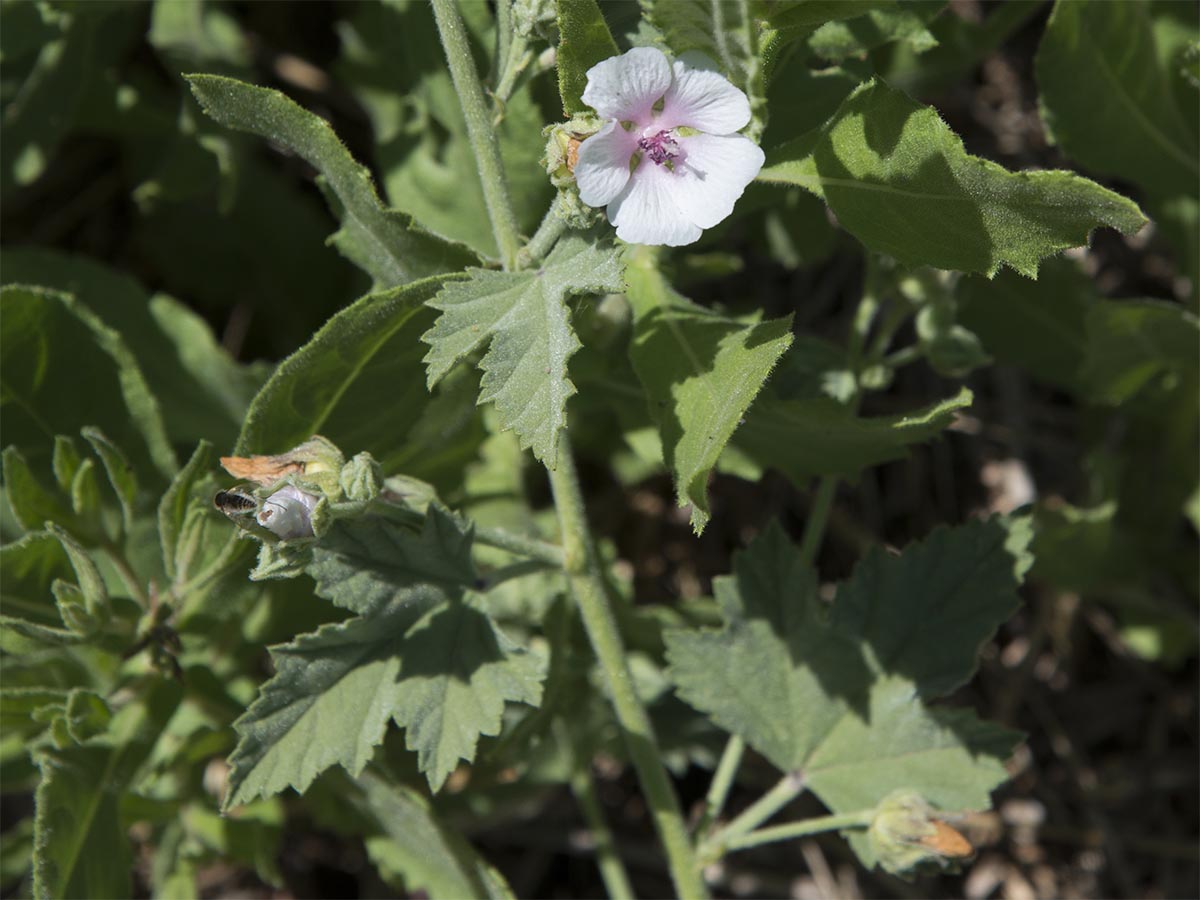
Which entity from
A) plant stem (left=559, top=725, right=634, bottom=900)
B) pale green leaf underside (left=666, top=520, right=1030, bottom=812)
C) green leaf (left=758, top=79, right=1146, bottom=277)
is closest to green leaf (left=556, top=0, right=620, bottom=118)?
green leaf (left=758, top=79, right=1146, bottom=277)

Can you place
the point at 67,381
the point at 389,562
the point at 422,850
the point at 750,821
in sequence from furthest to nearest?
1. the point at 422,850
2. the point at 67,381
3. the point at 750,821
4. the point at 389,562

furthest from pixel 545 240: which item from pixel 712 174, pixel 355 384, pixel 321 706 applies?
pixel 321 706

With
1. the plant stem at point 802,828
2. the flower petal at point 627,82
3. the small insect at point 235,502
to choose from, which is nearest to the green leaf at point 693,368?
the flower petal at point 627,82

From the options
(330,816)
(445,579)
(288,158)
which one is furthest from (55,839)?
(288,158)

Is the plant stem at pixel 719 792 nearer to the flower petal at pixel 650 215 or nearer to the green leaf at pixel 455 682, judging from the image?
the green leaf at pixel 455 682

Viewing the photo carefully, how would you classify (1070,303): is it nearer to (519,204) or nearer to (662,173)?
(519,204)

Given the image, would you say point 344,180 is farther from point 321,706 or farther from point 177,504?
point 321,706
